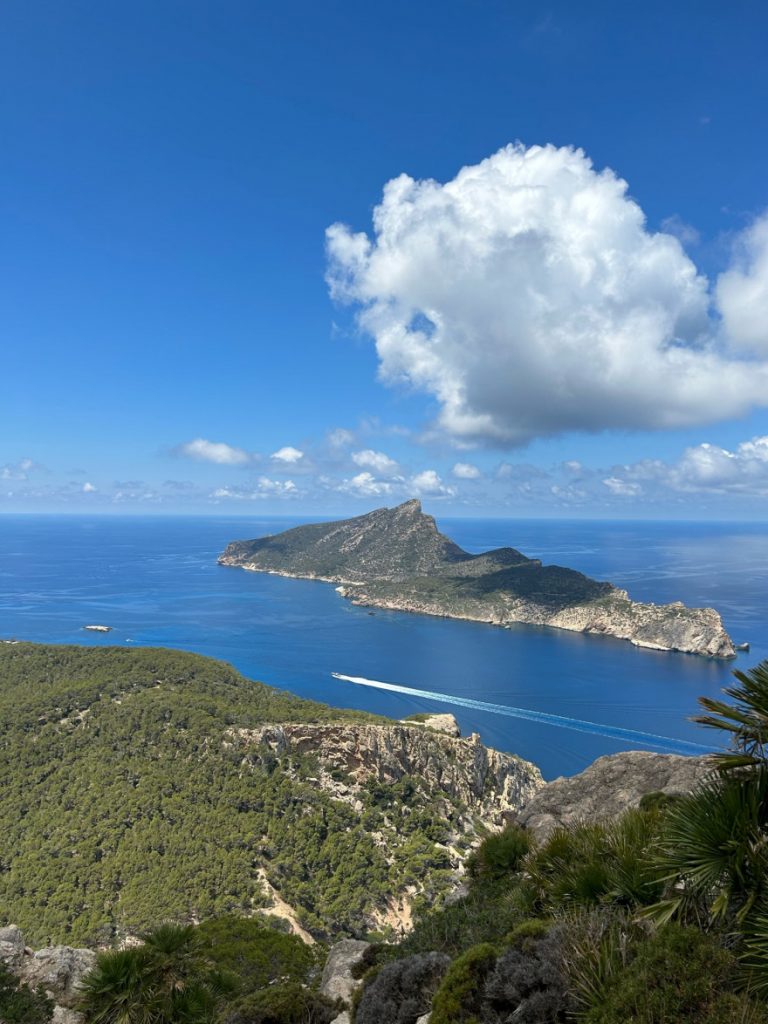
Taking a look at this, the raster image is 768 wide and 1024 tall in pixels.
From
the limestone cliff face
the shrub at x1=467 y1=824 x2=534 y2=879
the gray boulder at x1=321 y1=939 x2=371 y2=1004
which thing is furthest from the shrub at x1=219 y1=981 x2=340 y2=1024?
the limestone cliff face

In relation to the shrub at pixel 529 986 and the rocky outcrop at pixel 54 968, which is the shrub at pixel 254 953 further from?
the shrub at pixel 529 986

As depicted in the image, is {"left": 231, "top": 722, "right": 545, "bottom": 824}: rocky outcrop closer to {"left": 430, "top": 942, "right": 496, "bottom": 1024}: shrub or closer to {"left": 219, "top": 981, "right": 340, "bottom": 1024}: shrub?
{"left": 219, "top": 981, "right": 340, "bottom": 1024}: shrub

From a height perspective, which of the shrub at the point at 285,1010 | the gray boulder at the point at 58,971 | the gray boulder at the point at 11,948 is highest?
the shrub at the point at 285,1010

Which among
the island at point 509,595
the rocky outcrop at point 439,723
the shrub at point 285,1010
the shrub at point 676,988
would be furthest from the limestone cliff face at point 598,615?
the shrub at point 676,988

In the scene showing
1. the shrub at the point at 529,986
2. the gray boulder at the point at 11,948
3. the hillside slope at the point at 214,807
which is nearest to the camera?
the shrub at the point at 529,986

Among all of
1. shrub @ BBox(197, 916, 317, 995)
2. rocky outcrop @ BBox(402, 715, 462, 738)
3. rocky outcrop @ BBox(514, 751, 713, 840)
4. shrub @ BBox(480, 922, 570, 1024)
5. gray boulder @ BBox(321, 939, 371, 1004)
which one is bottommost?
rocky outcrop @ BBox(402, 715, 462, 738)

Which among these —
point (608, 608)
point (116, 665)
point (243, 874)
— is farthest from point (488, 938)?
point (608, 608)
